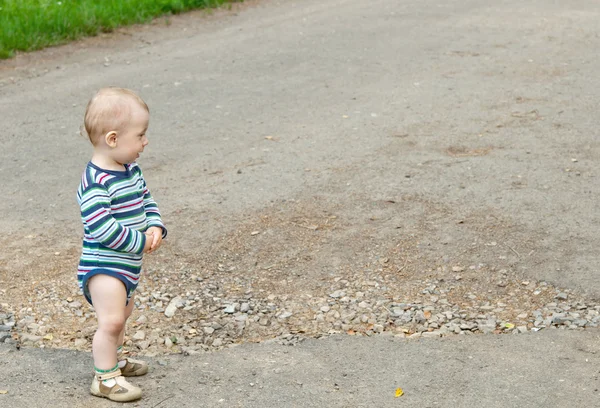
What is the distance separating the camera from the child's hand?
11.9 feet

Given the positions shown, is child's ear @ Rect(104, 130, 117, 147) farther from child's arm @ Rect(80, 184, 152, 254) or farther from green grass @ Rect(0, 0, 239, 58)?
green grass @ Rect(0, 0, 239, 58)

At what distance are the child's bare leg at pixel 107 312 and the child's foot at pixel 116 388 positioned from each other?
0.04 metres

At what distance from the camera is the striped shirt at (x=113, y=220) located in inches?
138

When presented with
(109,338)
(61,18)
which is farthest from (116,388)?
(61,18)

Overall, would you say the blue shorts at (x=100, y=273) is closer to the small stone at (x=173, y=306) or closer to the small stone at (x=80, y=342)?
the small stone at (x=80, y=342)

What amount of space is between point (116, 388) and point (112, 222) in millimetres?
678

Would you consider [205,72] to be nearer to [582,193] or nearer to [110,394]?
[582,193]

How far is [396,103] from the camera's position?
26.5 ft

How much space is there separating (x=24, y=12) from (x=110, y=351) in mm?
7325

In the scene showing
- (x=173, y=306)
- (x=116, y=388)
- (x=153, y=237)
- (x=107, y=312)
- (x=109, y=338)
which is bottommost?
(x=173, y=306)

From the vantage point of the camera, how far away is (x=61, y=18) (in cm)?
1009

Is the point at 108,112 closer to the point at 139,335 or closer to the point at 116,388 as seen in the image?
the point at 116,388

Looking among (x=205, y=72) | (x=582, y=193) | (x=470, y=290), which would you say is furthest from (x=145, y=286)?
(x=205, y=72)

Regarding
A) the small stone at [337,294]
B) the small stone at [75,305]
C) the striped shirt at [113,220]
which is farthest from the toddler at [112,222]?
the small stone at [337,294]
